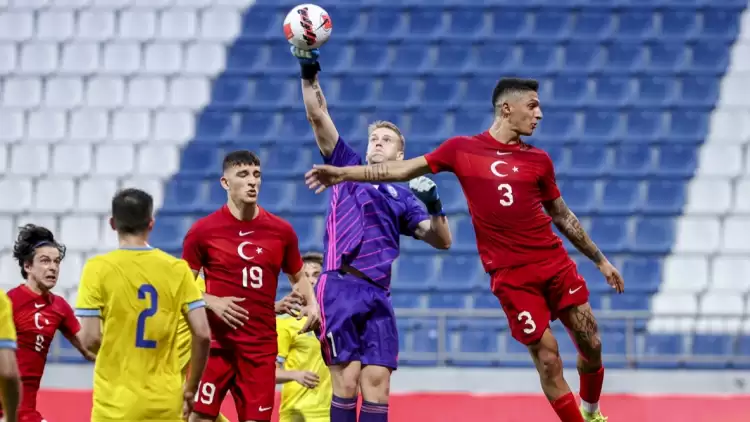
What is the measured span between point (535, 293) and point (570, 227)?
47cm

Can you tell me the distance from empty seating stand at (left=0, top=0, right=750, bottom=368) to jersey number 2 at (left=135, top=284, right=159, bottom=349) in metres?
7.32

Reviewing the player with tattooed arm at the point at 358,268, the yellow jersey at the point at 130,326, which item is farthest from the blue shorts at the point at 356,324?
the yellow jersey at the point at 130,326

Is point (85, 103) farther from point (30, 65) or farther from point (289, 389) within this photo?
point (289, 389)

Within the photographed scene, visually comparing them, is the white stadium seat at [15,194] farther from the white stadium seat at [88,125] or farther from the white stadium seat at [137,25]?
Result: the white stadium seat at [137,25]

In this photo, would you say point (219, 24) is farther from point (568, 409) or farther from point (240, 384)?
point (568, 409)


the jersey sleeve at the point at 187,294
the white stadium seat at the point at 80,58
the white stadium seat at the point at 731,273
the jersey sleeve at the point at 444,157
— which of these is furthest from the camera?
the white stadium seat at the point at 80,58

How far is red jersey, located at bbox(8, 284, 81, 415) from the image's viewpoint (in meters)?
7.85

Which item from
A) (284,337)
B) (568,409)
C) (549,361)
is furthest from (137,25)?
(568,409)

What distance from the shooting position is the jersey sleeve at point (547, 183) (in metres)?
6.76

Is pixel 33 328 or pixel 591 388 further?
pixel 33 328

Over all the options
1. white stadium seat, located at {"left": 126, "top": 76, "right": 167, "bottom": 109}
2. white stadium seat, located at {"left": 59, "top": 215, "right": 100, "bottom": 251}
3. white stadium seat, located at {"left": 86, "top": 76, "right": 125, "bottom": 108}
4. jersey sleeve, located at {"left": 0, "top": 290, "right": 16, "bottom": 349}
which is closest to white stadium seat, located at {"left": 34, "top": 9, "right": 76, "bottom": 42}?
white stadium seat, located at {"left": 86, "top": 76, "right": 125, "bottom": 108}

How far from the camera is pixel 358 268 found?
685 cm

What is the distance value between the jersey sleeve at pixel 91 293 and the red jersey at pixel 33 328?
2669mm

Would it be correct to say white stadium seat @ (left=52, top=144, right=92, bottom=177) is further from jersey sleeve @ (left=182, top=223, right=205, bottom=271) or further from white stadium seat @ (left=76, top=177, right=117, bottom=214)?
jersey sleeve @ (left=182, top=223, right=205, bottom=271)
